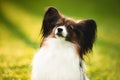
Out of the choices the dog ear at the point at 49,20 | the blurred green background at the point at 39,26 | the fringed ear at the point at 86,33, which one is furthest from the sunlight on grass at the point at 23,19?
the fringed ear at the point at 86,33

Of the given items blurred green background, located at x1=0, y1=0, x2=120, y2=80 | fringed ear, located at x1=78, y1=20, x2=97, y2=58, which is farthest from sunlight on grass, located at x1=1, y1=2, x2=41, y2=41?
fringed ear, located at x1=78, y1=20, x2=97, y2=58

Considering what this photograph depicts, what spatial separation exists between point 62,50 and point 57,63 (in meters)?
0.14

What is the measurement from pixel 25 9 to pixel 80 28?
1018mm

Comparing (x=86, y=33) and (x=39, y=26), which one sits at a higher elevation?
(x=39, y=26)

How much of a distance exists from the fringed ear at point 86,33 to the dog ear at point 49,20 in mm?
245

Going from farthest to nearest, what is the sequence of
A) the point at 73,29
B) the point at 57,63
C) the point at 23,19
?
the point at 23,19 → the point at 57,63 → the point at 73,29

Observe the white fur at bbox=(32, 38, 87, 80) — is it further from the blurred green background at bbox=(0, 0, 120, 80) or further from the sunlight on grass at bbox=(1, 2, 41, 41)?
the sunlight on grass at bbox=(1, 2, 41, 41)

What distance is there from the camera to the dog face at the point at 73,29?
167 inches

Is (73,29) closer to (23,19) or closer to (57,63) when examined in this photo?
(57,63)

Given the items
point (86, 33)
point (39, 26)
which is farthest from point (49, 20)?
point (39, 26)

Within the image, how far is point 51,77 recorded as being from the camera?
14.2 feet

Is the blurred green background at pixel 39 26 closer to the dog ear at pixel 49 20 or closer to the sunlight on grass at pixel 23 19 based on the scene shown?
the sunlight on grass at pixel 23 19

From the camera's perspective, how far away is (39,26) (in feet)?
16.2

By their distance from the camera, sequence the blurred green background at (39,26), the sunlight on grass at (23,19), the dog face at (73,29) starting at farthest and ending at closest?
the sunlight on grass at (23,19)
the blurred green background at (39,26)
the dog face at (73,29)
